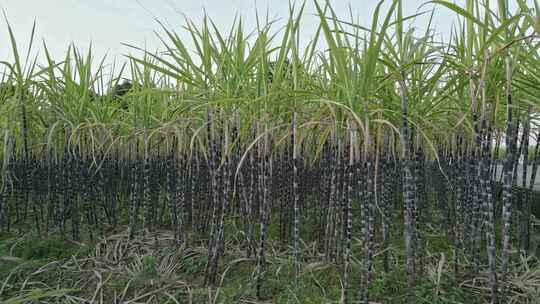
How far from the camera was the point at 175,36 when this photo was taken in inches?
58.9

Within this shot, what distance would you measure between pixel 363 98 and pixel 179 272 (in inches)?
49.4

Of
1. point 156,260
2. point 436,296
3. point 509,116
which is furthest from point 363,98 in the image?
point 156,260

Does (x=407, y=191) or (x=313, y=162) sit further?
(x=313, y=162)

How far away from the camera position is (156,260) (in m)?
1.83

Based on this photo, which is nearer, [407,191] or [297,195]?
[407,191]

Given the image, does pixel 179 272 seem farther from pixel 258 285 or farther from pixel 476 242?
pixel 476 242

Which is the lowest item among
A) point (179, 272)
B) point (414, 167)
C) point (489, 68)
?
point (179, 272)

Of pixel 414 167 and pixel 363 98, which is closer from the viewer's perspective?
pixel 363 98

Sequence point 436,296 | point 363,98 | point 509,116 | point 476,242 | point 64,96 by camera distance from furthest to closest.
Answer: point 64,96 → point 476,242 → point 436,296 → point 363,98 → point 509,116

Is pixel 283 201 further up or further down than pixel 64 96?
further down

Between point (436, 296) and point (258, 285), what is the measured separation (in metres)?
0.68

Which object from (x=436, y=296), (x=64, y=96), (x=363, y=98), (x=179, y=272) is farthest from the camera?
(x=64, y=96)

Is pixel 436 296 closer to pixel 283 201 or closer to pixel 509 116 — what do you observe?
pixel 509 116

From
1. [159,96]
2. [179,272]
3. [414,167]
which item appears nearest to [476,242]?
[414,167]
